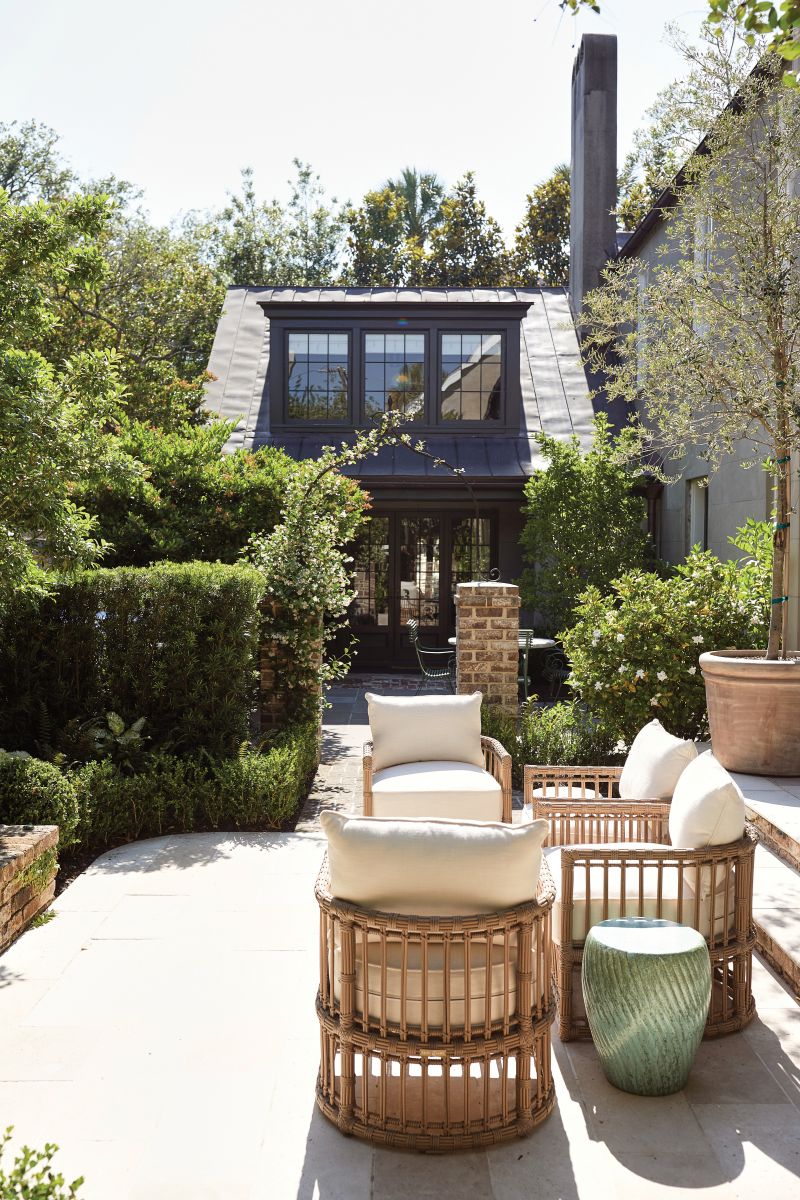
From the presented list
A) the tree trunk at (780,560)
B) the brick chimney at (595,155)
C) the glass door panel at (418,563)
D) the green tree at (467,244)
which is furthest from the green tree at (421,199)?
the tree trunk at (780,560)

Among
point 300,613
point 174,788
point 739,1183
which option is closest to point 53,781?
point 174,788

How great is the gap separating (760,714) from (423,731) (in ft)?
8.20

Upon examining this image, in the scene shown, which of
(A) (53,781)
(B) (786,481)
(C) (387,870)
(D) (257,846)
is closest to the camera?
(C) (387,870)

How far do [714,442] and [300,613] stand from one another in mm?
3497

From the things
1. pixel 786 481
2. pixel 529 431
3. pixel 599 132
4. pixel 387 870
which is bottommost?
pixel 387 870

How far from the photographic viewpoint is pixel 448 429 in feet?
49.0

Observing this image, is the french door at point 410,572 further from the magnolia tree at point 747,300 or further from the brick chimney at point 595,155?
the magnolia tree at point 747,300

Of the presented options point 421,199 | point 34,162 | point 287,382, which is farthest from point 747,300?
point 421,199

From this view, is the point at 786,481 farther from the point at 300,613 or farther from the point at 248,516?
the point at 248,516

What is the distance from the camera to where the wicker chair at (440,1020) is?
10.1ft

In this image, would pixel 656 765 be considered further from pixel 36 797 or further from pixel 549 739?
pixel 36 797

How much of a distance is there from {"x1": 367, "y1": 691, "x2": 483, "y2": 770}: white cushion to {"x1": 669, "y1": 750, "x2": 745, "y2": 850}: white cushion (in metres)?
2.37

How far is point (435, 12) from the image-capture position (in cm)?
620

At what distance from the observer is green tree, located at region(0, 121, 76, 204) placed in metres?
26.4
